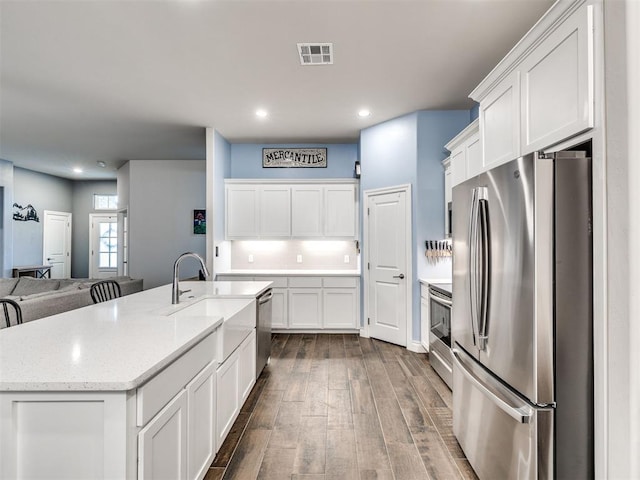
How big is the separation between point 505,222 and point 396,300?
2.96 meters

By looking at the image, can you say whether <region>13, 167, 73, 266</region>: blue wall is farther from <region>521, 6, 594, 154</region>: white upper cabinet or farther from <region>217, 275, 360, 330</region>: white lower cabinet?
<region>521, 6, 594, 154</region>: white upper cabinet

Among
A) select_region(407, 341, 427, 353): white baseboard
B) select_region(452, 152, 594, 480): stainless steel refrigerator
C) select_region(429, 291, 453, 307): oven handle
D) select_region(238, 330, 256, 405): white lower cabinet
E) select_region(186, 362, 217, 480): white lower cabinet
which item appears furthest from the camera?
select_region(407, 341, 427, 353): white baseboard

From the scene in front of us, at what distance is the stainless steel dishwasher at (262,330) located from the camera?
10.5 feet

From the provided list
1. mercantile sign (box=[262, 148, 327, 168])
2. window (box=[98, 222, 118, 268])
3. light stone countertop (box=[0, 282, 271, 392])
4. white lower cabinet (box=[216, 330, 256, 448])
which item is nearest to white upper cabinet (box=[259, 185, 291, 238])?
mercantile sign (box=[262, 148, 327, 168])

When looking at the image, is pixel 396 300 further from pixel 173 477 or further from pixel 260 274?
pixel 173 477

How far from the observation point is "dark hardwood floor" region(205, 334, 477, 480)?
6.72 ft

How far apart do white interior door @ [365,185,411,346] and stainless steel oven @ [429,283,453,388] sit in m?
0.60

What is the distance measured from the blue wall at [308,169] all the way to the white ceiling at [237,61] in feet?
1.92

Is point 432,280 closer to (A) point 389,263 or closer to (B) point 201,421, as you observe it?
(A) point 389,263

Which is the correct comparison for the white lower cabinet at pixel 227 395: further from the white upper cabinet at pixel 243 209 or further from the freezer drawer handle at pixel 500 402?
the white upper cabinet at pixel 243 209

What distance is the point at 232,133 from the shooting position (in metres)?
5.25

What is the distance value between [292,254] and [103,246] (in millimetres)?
6131

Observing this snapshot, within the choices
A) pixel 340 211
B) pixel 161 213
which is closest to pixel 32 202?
pixel 161 213

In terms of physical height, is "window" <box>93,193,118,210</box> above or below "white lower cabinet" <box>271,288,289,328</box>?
above
